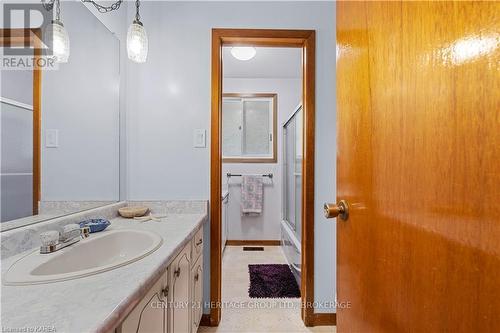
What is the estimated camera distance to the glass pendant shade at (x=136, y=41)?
51.8 inches

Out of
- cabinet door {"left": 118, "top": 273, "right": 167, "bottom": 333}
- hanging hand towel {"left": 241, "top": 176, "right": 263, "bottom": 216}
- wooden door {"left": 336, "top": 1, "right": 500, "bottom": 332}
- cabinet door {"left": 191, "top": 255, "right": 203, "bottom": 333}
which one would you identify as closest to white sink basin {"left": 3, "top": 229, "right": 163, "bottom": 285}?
cabinet door {"left": 118, "top": 273, "right": 167, "bottom": 333}

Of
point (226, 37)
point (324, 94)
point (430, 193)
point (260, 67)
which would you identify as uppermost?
point (260, 67)

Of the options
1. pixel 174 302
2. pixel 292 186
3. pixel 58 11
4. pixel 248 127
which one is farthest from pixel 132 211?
pixel 248 127

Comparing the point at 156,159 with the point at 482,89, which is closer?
the point at 482,89

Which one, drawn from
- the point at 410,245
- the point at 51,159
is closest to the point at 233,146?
the point at 51,159

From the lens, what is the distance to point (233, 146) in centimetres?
350

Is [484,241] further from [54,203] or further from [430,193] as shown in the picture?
[54,203]

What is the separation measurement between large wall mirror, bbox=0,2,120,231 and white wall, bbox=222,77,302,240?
6.50 feet

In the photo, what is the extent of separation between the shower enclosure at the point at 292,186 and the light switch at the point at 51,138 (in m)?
1.75

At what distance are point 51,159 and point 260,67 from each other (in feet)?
8.24

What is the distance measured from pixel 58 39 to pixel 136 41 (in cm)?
38

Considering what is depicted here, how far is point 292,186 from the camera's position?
2.71 m

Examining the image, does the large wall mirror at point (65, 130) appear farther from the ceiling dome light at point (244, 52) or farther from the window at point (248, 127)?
the window at point (248, 127)

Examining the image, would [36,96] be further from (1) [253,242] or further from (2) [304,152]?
(1) [253,242]
